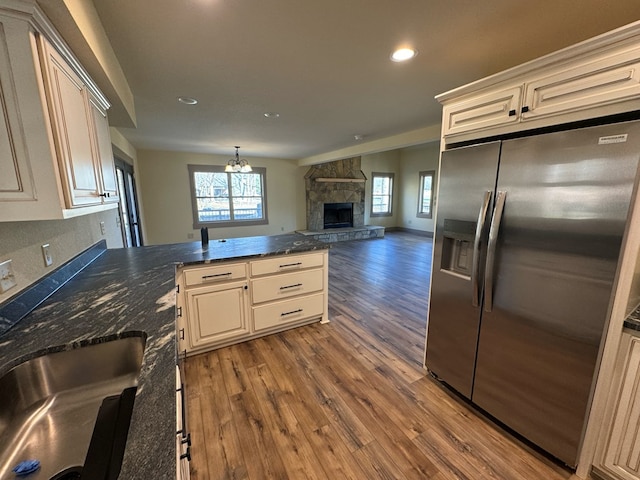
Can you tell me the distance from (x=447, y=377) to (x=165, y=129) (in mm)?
4668

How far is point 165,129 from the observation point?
3.98 metres

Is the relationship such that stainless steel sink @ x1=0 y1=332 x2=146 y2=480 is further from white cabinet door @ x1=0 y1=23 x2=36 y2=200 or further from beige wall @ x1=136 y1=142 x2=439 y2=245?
beige wall @ x1=136 y1=142 x2=439 y2=245

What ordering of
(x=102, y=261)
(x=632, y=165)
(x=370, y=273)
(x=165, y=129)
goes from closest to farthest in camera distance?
(x=632, y=165), (x=102, y=261), (x=165, y=129), (x=370, y=273)

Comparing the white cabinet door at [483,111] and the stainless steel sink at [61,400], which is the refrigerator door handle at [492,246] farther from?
the stainless steel sink at [61,400]

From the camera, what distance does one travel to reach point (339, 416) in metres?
1.73

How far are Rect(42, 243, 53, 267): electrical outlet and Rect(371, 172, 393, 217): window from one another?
8.43 meters

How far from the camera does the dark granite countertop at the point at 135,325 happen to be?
618 millimetres

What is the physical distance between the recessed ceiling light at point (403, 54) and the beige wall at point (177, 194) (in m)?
5.74

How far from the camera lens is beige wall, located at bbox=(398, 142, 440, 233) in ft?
27.3

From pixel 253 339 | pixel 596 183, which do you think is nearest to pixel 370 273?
pixel 253 339

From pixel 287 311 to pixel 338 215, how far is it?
6064 millimetres

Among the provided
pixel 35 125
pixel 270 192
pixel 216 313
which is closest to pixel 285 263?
pixel 216 313

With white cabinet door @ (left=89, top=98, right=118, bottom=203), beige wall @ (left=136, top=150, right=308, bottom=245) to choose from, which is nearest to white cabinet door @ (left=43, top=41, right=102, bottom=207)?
white cabinet door @ (left=89, top=98, right=118, bottom=203)

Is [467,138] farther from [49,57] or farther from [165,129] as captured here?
[165,129]
